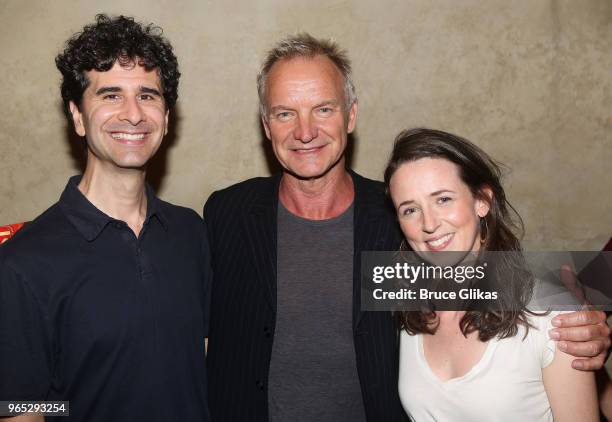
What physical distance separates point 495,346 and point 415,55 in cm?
237

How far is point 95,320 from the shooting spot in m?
1.93

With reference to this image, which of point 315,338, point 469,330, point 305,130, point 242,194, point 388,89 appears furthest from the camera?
point 388,89

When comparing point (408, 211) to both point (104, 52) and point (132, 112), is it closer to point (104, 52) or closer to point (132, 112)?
point (132, 112)

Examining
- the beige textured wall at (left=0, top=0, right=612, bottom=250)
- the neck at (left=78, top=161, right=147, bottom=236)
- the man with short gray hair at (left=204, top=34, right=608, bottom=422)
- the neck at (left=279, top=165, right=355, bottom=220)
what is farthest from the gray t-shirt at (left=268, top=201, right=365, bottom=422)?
the beige textured wall at (left=0, top=0, right=612, bottom=250)

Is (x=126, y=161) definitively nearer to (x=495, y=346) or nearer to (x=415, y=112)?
(x=495, y=346)

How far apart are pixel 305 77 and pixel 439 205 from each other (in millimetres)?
947

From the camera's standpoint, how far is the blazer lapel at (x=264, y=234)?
7.85 ft

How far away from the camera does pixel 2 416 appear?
1.83 metres

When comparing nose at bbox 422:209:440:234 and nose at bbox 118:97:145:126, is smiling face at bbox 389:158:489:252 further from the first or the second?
nose at bbox 118:97:145:126

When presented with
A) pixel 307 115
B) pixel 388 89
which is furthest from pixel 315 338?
pixel 388 89

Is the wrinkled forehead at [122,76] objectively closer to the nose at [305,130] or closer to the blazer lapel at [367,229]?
the nose at [305,130]

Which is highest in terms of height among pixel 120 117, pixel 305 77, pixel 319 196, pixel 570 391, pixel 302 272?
pixel 305 77

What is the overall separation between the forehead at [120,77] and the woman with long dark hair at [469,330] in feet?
3.61

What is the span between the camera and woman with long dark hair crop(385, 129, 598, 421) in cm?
185
